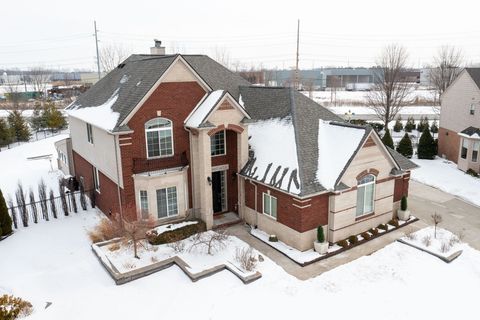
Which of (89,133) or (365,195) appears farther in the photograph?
(89,133)

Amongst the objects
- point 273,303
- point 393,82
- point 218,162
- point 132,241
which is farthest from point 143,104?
point 393,82

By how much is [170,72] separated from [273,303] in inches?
440

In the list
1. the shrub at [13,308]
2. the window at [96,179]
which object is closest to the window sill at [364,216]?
the shrub at [13,308]

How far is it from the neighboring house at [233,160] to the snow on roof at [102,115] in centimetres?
8

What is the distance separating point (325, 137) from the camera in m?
18.6

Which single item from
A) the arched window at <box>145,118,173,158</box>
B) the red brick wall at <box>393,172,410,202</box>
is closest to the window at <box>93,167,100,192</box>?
the arched window at <box>145,118,173,158</box>

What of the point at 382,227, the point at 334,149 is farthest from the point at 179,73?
the point at 382,227

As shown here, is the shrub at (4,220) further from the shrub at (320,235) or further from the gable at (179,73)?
the shrub at (320,235)

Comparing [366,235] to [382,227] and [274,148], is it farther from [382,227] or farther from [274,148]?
[274,148]

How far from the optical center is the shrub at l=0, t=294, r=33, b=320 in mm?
11378

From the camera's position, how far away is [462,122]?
30281mm

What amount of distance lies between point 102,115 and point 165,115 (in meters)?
3.54

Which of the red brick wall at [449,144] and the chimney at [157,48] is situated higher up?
the chimney at [157,48]

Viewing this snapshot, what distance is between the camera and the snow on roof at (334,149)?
1681 cm
